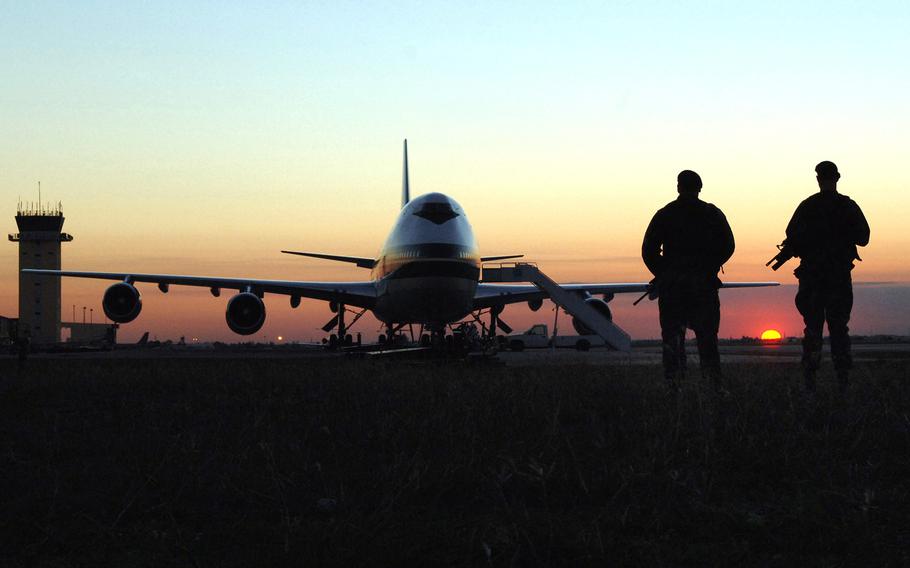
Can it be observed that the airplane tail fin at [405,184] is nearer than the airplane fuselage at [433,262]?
No

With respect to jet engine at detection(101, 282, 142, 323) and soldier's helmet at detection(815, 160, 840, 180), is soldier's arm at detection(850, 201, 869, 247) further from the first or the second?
jet engine at detection(101, 282, 142, 323)

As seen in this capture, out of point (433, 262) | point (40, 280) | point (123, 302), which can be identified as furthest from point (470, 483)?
point (40, 280)

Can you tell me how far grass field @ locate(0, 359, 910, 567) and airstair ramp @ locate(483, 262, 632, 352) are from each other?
34.0 feet

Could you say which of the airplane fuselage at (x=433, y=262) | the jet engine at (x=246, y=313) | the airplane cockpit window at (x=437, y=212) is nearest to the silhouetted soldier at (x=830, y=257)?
the airplane fuselage at (x=433, y=262)

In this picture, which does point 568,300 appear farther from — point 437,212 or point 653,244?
point 653,244

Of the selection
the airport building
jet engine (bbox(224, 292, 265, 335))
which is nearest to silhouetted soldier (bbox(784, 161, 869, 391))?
jet engine (bbox(224, 292, 265, 335))

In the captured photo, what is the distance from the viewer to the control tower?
110m

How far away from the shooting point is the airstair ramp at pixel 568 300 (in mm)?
18281

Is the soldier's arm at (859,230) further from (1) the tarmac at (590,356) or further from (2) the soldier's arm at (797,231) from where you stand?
(1) the tarmac at (590,356)

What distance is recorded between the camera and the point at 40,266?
11712 cm

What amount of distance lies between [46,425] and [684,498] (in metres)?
5.12

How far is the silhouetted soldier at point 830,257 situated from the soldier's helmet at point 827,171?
47mm

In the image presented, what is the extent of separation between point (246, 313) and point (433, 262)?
7.21 m

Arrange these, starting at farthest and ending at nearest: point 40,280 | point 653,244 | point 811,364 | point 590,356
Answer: point 40,280 → point 590,356 → point 653,244 → point 811,364
